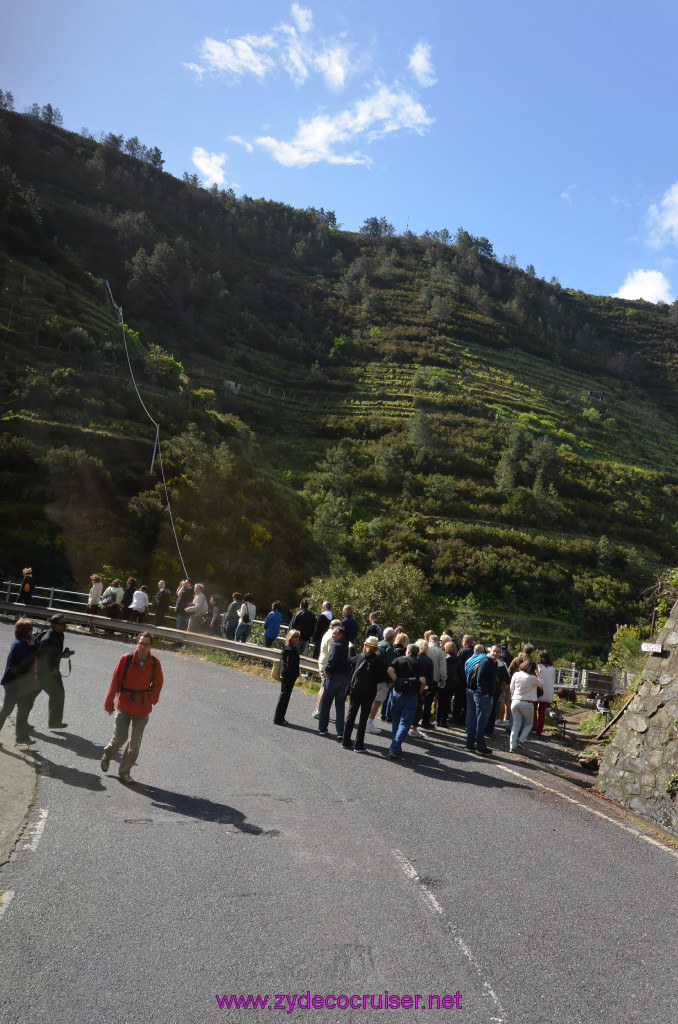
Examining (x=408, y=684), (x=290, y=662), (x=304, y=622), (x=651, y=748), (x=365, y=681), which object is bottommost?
(x=290, y=662)

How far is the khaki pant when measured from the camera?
24.6 ft

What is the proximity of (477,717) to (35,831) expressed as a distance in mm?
6933

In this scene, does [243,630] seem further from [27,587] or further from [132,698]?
[132,698]

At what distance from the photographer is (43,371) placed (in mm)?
43562

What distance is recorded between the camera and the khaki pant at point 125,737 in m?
7.49

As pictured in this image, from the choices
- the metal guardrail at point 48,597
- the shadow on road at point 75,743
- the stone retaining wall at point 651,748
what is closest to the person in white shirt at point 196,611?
the metal guardrail at point 48,597

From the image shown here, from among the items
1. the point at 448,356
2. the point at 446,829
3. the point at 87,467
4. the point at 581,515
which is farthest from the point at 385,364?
the point at 446,829

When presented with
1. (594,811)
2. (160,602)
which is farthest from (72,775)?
(160,602)

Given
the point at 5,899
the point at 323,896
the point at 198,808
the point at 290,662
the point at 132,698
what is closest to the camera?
the point at 5,899

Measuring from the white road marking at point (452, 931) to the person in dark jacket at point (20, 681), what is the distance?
549 centimetres

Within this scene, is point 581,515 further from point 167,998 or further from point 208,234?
point 208,234

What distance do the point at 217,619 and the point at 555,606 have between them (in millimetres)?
32378

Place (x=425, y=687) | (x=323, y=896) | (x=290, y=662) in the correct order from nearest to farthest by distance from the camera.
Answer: (x=323, y=896), (x=290, y=662), (x=425, y=687)

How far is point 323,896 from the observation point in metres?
5.01
